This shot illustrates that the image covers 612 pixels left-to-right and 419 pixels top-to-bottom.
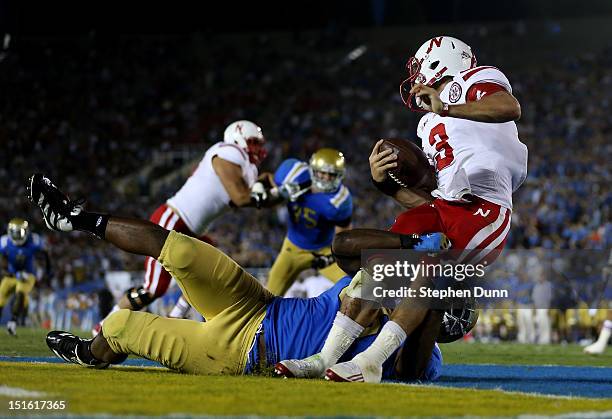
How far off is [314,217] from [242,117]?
19989 millimetres

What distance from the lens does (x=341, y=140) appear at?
26.9 meters

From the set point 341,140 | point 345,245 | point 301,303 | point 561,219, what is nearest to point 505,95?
point 345,245

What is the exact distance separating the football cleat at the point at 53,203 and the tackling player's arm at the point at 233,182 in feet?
11.9

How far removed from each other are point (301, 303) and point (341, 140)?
21816mm

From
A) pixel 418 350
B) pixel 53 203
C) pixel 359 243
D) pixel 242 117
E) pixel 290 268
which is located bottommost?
pixel 418 350

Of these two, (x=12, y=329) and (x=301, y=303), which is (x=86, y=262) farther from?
(x=301, y=303)

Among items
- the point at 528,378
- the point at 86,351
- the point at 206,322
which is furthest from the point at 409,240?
the point at 86,351

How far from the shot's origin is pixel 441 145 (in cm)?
609

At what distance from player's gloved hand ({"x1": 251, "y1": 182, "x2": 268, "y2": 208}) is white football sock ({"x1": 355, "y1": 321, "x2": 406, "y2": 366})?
4.16 meters

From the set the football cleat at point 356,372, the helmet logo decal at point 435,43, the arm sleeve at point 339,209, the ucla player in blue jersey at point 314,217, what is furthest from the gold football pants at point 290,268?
the football cleat at point 356,372

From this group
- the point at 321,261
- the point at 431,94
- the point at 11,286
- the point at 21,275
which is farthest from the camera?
the point at 11,286

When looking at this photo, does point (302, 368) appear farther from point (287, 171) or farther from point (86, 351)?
point (287, 171)

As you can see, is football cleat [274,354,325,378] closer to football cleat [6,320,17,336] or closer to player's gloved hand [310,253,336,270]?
player's gloved hand [310,253,336,270]

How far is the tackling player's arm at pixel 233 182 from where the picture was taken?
357 inches
